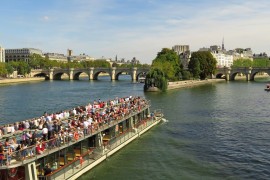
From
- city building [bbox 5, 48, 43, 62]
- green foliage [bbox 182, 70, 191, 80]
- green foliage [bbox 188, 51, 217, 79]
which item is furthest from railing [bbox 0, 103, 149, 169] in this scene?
city building [bbox 5, 48, 43, 62]

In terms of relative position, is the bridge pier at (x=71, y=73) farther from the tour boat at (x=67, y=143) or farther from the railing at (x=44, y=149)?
the railing at (x=44, y=149)

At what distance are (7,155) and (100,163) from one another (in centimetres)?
729

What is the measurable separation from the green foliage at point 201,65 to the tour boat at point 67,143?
230ft

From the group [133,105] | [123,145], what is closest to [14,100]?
[133,105]

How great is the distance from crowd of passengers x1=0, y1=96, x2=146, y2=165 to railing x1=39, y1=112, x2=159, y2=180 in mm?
1200

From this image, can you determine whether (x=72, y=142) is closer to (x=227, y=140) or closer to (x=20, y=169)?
(x=20, y=169)

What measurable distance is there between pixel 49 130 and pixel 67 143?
1.19 m

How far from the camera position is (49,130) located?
17688 mm

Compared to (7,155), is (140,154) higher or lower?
lower

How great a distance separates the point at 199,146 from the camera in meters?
25.0

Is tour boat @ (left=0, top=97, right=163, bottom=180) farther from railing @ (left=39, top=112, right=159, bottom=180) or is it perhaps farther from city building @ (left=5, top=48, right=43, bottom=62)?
city building @ (left=5, top=48, right=43, bottom=62)

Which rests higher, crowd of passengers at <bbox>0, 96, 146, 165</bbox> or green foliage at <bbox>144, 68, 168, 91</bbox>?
green foliage at <bbox>144, 68, 168, 91</bbox>

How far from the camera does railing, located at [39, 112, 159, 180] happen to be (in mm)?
16559

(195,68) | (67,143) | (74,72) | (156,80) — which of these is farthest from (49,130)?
(74,72)
